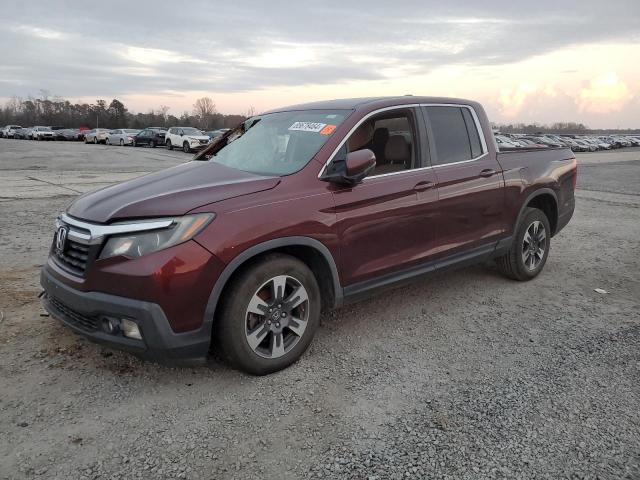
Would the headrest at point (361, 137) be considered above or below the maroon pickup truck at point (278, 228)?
above

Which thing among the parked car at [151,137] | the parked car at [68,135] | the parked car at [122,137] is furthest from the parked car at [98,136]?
the parked car at [68,135]

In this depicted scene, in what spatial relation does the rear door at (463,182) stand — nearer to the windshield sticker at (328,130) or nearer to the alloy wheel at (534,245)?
the alloy wheel at (534,245)

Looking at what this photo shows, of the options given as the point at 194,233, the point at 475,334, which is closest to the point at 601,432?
the point at 475,334

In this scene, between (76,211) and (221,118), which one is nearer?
(76,211)

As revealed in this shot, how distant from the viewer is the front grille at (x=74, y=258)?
3.03 m

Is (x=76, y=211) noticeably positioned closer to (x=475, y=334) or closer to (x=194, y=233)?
(x=194, y=233)

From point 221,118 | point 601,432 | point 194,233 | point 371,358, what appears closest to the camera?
point 601,432

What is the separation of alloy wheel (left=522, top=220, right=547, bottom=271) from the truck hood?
124 inches

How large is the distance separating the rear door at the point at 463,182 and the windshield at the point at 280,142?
3.36ft

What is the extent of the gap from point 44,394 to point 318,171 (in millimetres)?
2279

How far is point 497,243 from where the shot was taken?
4824 millimetres

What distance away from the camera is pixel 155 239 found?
2.88 meters

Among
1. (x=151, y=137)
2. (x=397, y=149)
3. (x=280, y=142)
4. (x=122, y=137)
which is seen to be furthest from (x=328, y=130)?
(x=122, y=137)

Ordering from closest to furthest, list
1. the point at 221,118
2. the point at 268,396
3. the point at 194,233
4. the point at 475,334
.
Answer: the point at 194,233, the point at 268,396, the point at 475,334, the point at 221,118
